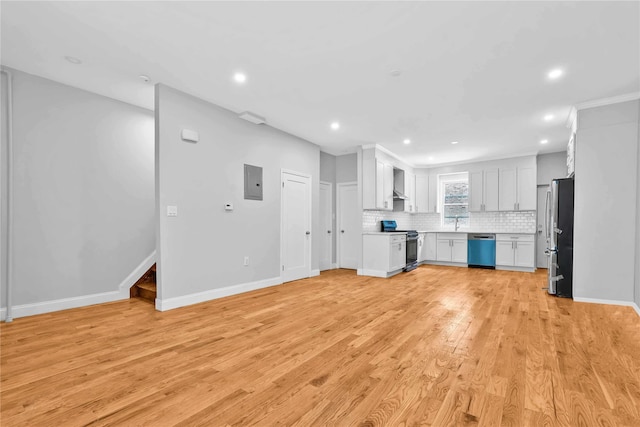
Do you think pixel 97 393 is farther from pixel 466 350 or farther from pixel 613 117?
pixel 613 117

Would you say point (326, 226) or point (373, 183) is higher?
point (373, 183)

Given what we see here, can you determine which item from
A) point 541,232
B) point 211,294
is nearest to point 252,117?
point 211,294

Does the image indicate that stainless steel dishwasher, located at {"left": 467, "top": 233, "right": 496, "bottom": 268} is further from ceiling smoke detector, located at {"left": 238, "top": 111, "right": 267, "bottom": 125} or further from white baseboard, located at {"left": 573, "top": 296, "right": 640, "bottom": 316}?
ceiling smoke detector, located at {"left": 238, "top": 111, "right": 267, "bottom": 125}

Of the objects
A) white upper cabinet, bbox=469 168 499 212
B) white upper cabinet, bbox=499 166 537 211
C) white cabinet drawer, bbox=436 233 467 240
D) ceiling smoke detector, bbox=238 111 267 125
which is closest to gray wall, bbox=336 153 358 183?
white cabinet drawer, bbox=436 233 467 240

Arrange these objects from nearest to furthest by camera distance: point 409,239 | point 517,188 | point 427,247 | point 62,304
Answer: point 62,304, point 409,239, point 517,188, point 427,247

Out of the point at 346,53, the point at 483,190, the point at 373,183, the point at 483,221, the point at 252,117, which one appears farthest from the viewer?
the point at 483,221

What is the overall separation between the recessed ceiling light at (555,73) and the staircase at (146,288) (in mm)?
5560

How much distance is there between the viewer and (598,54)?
9.57 ft

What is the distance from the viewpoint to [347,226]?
7184mm

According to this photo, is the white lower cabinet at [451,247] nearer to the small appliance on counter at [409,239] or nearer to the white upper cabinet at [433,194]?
the white upper cabinet at [433,194]

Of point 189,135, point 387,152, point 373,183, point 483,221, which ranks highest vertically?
point 387,152

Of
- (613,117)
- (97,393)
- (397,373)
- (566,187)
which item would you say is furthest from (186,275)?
(613,117)

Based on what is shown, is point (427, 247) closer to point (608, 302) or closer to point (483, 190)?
point (483, 190)

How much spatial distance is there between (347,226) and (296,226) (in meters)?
1.84
